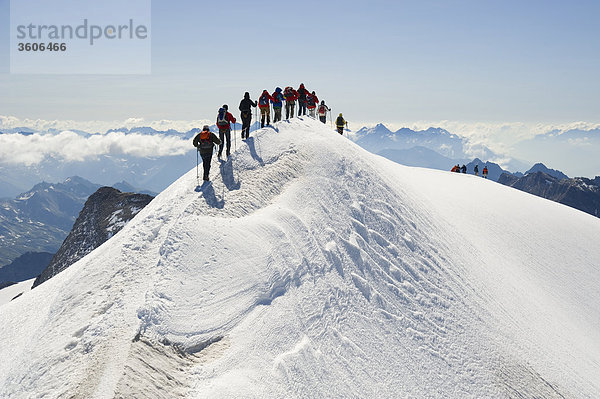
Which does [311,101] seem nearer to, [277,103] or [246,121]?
[277,103]

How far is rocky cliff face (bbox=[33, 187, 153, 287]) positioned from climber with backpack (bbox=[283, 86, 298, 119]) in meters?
32.2

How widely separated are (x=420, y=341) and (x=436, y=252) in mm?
7164

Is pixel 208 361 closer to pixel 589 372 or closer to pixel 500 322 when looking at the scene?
pixel 500 322

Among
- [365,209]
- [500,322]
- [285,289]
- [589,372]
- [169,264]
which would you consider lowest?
[589,372]

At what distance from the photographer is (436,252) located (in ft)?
74.8

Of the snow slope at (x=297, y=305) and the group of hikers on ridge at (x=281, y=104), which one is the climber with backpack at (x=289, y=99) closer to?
the group of hikers on ridge at (x=281, y=104)

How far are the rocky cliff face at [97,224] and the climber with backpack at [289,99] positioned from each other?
106ft

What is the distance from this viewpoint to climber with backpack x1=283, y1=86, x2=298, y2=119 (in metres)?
31.3

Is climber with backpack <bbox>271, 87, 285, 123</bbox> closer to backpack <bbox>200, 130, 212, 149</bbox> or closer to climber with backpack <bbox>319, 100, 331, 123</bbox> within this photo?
backpack <bbox>200, 130, 212, 149</bbox>

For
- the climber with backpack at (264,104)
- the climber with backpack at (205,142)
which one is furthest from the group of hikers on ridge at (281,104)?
the climber with backpack at (205,142)

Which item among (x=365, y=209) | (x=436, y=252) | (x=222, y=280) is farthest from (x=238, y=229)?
(x=436, y=252)

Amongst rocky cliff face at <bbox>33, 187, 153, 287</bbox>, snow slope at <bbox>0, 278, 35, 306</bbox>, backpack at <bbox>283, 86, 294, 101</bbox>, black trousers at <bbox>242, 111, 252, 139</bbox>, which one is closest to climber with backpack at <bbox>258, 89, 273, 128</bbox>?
black trousers at <bbox>242, 111, 252, 139</bbox>

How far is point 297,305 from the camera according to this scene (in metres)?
15.7

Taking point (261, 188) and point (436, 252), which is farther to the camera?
point (436, 252)
